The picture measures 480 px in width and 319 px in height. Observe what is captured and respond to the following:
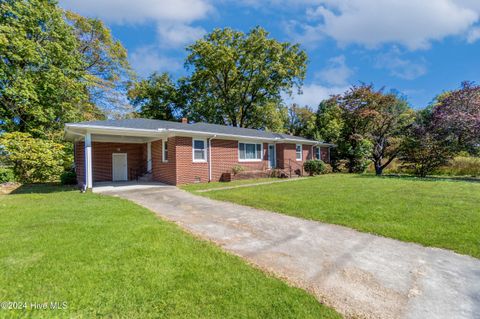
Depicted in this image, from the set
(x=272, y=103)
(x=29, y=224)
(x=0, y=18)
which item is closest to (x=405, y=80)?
(x=272, y=103)

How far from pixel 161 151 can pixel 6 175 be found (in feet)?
28.4

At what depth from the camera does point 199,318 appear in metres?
2.24

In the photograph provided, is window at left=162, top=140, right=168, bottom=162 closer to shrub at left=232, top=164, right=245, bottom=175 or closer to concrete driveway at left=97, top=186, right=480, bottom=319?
shrub at left=232, top=164, right=245, bottom=175

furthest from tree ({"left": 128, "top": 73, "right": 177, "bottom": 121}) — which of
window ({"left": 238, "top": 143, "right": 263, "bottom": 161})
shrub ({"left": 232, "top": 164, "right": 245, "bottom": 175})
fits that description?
shrub ({"left": 232, "top": 164, "right": 245, "bottom": 175})

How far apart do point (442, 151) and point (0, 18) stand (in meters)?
30.8

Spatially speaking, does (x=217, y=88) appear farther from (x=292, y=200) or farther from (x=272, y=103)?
(x=292, y=200)

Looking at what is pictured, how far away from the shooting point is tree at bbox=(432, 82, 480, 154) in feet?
49.1

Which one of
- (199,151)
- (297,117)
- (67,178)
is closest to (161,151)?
(199,151)

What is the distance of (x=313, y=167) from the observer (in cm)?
1898

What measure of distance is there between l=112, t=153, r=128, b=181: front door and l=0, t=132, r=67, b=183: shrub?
313 cm

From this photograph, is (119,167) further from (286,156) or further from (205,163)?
(286,156)

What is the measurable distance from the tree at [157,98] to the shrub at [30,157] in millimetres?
16481

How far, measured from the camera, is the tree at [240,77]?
28078 millimetres

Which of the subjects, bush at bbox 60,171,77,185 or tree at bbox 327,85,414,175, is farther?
tree at bbox 327,85,414,175
